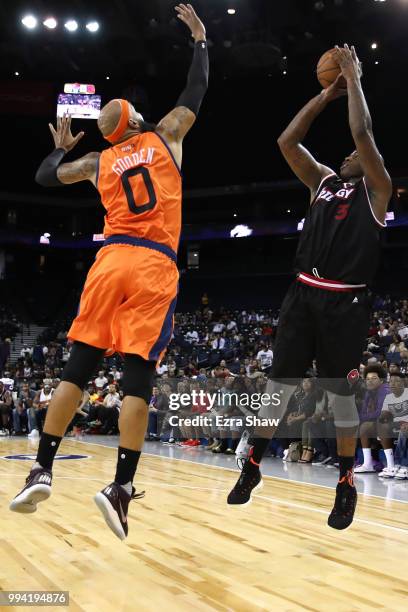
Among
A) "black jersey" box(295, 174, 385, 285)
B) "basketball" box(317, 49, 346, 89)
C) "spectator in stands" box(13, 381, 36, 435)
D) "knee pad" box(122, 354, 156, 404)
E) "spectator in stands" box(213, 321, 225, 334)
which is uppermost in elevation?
"spectator in stands" box(213, 321, 225, 334)

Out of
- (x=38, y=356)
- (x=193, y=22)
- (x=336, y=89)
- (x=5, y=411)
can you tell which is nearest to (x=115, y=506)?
(x=336, y=89)

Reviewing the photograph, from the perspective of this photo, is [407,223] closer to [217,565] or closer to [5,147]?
[5,147]

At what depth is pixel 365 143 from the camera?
10.6 ft

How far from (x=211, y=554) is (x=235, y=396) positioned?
742cm

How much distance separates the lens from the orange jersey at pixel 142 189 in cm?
318

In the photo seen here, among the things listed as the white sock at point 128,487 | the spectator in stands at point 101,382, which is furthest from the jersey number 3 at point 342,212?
the spectator in stands at point 101,382

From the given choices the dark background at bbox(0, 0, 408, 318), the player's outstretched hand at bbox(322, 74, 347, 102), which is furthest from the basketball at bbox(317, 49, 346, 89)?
the dark background at bbox(0, 0, 408, 318)

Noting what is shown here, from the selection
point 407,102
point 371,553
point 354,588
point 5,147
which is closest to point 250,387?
point 371,553

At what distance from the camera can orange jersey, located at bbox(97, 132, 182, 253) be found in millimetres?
3184

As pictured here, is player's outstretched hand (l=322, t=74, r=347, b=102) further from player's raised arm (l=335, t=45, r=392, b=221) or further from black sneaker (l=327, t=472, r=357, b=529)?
black sneaker (l=327, t=472, r=357, b=529)

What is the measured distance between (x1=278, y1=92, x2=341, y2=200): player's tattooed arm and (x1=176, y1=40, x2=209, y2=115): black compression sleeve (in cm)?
48

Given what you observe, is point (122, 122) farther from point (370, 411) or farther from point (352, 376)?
point (370, 411)

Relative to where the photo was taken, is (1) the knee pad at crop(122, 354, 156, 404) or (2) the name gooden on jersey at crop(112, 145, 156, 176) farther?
(2) the name gooden on jersey at crop(112, 145, 156, 176)

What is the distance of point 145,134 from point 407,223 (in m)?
27.5
